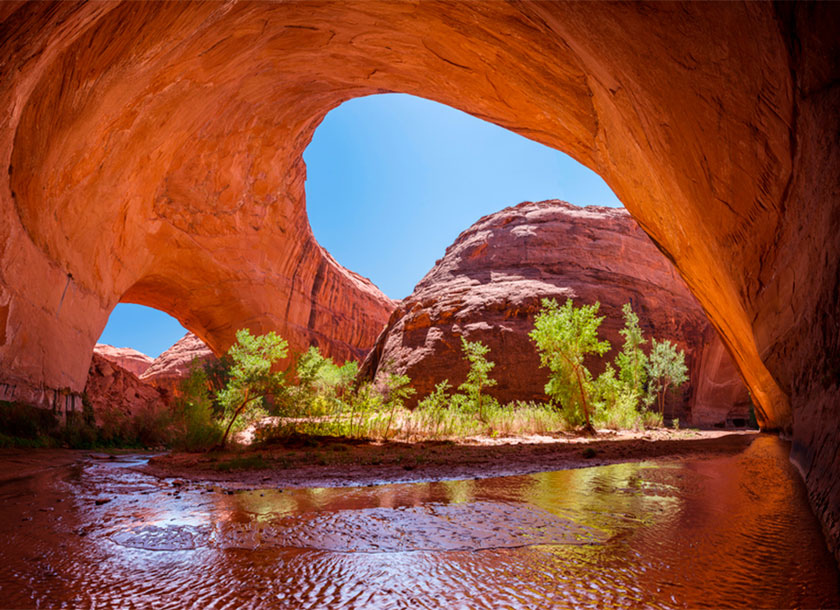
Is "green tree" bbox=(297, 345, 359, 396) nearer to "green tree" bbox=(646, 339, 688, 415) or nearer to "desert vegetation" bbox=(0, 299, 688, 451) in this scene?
"desert vegetation" bbox=(0, 299, 688, 451)

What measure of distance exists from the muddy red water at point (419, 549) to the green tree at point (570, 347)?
9048 mm

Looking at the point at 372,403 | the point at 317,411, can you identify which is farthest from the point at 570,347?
the point at 317,411

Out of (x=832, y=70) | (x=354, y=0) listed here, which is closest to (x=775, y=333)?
(x=832, y=70)

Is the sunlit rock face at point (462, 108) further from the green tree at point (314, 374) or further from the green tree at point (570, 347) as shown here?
the green tree at point (314, 374)

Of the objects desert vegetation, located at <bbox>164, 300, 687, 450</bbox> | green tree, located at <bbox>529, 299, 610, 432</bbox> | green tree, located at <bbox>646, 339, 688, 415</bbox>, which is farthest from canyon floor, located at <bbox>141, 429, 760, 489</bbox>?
green tree, located at <bbox>646, 339, 688, 415</bbox>

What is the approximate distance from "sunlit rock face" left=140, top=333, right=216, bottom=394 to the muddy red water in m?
34.2

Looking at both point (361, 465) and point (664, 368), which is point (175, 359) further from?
point (361, 465)

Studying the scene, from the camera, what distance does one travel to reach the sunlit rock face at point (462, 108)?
296 cm

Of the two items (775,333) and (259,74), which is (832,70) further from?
(259,74)

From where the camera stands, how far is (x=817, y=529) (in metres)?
2.02

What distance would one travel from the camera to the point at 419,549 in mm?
1897

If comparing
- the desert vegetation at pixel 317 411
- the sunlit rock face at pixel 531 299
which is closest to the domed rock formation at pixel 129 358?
the sunlit rock face at pixel 531 299

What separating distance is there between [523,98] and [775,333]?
607cm

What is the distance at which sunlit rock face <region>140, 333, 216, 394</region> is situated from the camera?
34250 mm
